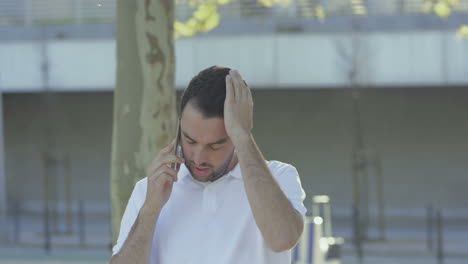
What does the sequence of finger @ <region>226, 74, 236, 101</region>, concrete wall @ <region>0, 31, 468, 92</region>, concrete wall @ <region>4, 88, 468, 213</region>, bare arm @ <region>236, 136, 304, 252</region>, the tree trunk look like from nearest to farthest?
bare arm @ <region>236, 136, 304, 252</region>, finger @ <region>226, 74, 236, 101</region>, the tree trunk, concrete wall @ <region>0, 31, 468, 92</region>, concrete wall @ <region>4, 88, 468, 213</region>

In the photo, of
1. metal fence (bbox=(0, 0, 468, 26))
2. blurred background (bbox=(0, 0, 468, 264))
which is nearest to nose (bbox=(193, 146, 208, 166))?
blurred background (bbox=(0, 0, 468, 264))

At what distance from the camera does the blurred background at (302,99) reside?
19.7 meters

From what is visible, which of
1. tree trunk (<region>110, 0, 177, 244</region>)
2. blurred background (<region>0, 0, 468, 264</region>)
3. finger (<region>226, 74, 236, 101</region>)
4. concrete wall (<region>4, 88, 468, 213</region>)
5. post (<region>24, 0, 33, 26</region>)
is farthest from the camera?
post (<region>24, 0, 33, 26</region>)

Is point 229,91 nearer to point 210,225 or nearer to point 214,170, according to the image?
point 214,170

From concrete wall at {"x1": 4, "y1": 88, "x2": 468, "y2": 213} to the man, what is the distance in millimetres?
17831

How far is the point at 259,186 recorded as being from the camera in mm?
2883

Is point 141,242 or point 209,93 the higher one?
point 209,93

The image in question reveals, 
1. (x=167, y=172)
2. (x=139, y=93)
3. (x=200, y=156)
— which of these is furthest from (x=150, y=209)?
(x=139, y=93)

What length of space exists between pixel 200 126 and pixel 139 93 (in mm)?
2459

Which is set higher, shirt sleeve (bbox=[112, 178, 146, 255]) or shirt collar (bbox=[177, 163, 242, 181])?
shirt collar (bbox=[177, 163, 242, 181])

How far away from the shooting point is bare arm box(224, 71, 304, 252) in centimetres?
288

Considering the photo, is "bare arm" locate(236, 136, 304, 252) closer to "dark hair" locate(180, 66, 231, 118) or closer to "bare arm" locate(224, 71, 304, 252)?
"bare arm" locate(224, 71, 304, 252)

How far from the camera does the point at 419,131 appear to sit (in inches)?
844

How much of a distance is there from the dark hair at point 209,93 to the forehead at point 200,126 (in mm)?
17
